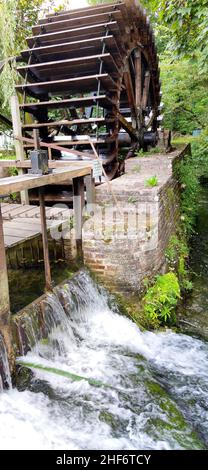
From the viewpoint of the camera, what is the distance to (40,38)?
595 centimetres

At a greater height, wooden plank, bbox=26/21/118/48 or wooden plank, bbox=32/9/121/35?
wooden plank, bbox=32/9/121/35

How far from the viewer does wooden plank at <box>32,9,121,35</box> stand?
5797 mm

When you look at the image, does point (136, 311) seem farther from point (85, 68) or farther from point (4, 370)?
point (85, 68)

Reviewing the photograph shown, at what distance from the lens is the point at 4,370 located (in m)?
2.57

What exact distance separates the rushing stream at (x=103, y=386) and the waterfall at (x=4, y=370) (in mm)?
11

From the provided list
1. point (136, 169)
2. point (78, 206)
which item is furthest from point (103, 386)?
point (136, 169)

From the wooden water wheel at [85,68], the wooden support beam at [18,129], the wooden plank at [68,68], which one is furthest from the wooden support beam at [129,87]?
the wooden support beam at [18,129]

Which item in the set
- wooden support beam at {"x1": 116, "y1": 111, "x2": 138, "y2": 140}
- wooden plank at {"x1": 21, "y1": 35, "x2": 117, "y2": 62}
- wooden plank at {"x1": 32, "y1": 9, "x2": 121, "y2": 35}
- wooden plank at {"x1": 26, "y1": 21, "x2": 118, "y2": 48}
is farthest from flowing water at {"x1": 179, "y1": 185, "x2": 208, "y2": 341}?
wooden plank at {"x1": 32, "y1": 9, "x2": 121, "y2": 35}

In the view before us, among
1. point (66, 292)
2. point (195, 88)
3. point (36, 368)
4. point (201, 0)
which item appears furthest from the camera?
point (195, 88)

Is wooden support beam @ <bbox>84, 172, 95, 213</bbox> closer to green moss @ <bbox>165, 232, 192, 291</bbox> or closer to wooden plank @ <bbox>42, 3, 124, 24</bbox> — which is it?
green moss @ <bbox>165, 232, 192, 291</bbox>

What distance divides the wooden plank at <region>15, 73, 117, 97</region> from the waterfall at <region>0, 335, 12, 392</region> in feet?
13.4

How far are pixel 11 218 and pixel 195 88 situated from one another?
5.90 metres
